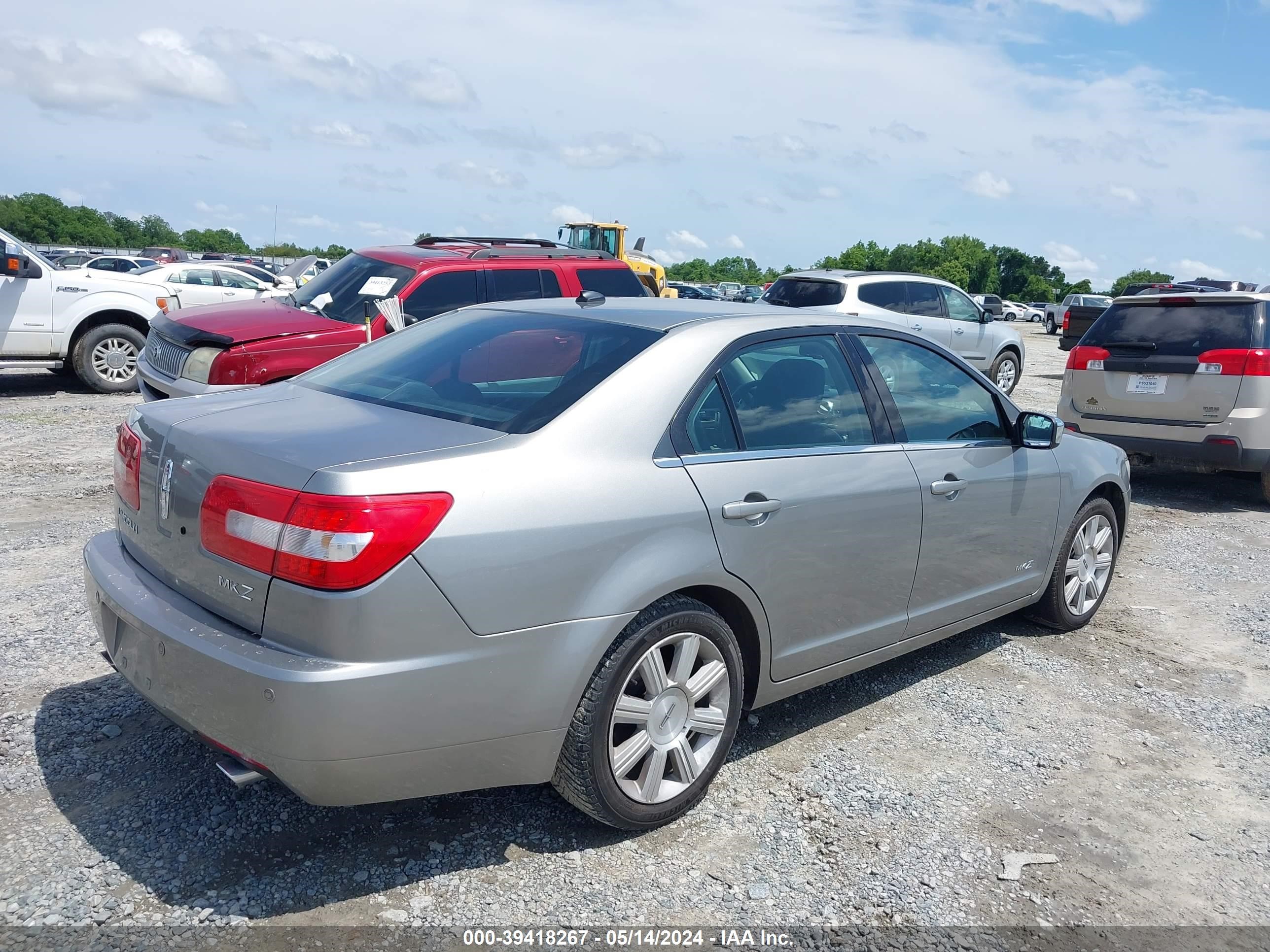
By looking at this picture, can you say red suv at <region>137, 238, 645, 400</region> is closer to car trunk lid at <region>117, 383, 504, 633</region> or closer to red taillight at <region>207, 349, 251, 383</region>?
red taillight at <region>207, 349, 251, 383</region>

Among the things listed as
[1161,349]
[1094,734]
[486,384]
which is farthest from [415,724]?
[1161,349]

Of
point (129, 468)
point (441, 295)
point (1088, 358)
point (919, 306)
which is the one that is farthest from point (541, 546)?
point (919, 306)

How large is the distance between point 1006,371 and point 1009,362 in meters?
0.16

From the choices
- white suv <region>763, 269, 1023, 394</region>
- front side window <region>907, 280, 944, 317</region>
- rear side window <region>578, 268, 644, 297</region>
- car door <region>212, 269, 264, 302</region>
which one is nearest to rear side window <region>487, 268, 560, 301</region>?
rear side window <region>578, 268, 644, 297</region>

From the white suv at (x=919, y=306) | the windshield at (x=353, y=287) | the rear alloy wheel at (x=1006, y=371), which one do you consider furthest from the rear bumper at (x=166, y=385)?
the rear alloy wheel at (x=1006, y=371)

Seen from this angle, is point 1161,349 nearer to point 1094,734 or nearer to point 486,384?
point 1094,734

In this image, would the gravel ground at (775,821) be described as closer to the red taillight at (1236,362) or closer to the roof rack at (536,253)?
the red taillight at (1236,362)

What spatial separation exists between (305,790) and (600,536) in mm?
1004

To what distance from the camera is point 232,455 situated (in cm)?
282

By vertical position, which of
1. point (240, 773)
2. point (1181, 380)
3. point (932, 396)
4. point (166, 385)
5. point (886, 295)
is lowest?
point (240, 773)

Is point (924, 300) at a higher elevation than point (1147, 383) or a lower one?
higher

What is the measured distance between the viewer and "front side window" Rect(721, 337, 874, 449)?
11.5 ft

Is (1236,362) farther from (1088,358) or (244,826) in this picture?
(244,826)

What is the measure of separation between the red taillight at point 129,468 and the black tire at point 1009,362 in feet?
46.7
